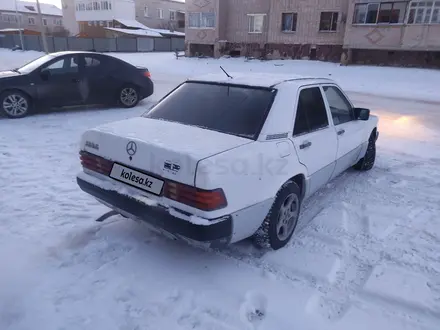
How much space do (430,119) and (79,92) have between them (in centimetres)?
949

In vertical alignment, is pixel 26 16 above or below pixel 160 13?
below

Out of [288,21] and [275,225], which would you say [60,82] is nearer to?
[275,225]

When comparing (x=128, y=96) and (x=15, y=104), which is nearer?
(x=15, y=104)

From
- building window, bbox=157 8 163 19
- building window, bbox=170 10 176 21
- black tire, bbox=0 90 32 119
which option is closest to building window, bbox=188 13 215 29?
black tire, bbox=0 90 32 119

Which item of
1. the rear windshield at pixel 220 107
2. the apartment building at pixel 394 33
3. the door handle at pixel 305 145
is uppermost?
the apartment building at pixel 394 33

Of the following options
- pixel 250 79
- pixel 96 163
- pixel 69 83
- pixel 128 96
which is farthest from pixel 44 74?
pixel 250 79

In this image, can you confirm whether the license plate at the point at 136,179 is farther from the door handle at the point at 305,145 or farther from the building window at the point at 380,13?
the building window at the point at 380,13

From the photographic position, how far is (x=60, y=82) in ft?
27.2

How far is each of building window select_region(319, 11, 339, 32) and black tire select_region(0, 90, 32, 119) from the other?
23.0 meters

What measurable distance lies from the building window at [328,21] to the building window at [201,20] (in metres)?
9.17

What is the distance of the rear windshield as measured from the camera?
121 inches

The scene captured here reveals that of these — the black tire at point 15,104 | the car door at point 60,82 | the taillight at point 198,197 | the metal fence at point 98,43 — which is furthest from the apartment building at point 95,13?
the taillight at point 198,197

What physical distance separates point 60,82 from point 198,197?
7211 millimetres

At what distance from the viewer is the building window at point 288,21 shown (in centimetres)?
2655
